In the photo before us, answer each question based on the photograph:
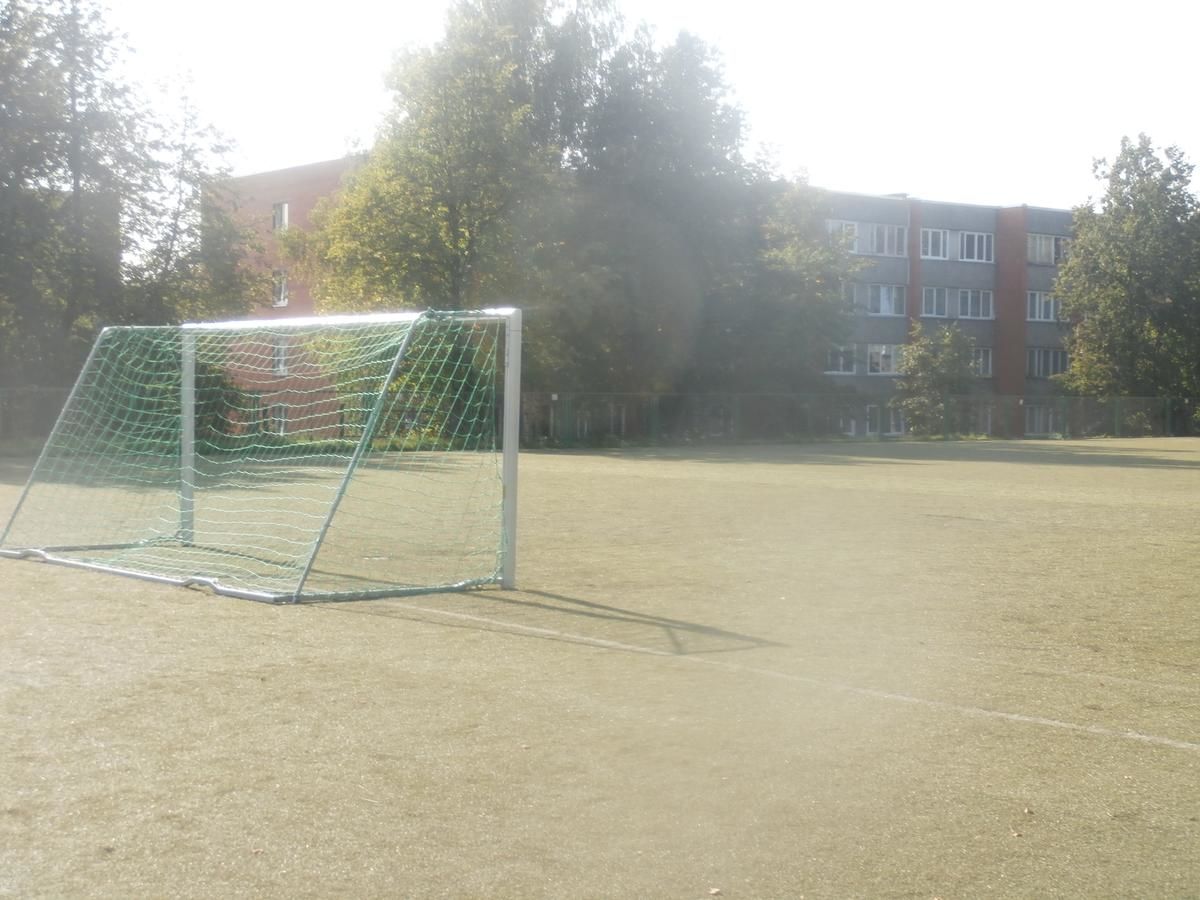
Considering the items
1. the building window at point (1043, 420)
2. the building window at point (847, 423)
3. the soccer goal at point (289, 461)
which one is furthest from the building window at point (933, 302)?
the soccer goal at point (289, 461)

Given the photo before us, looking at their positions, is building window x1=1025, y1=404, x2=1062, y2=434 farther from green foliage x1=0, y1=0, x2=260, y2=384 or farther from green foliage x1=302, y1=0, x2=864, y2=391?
green foliage x1=0, y1=0, x2=260, y2=384

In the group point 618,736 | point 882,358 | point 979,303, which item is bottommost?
point 618,736

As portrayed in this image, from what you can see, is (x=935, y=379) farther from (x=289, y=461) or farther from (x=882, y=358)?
(x=289, y=461)

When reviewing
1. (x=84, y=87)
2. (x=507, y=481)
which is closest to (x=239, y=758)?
(x=507, y=481)

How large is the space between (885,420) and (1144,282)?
64.3 ft

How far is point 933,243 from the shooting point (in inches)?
2697

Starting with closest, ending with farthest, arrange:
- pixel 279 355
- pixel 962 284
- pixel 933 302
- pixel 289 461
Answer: pixel 279 355 < pixel 289 461 < pixel 933 302 < pixel 962 284

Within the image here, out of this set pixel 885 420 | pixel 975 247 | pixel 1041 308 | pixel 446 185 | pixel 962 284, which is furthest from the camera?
pixel 1041 308

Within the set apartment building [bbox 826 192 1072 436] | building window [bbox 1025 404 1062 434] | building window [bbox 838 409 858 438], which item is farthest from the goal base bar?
apartment building [bbox 826 192 1072 436]

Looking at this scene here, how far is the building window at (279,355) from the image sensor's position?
15.0m

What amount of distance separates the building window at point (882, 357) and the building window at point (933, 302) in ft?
8.53

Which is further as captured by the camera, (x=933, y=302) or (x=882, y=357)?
(x=933, y=302)

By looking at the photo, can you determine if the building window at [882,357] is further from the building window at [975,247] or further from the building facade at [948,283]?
the building window at [975,247]

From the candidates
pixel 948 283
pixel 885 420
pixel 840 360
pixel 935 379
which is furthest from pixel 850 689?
pixel 948 283
